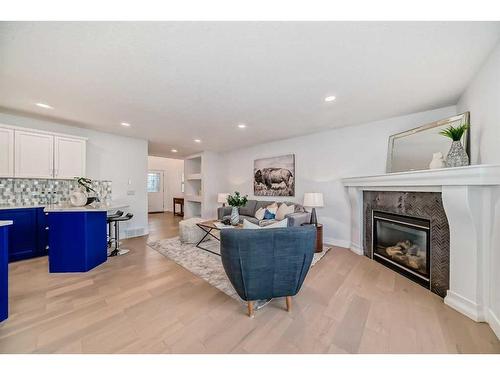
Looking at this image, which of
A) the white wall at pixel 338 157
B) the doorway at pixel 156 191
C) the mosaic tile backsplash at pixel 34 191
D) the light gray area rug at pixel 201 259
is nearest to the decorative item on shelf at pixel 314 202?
the white wall at pixel 338 157

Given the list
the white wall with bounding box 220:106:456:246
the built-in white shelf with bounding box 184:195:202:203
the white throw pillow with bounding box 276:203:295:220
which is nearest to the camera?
the white wall with bounding box 220:106:456:246

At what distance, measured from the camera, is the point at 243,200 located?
3.82 meters

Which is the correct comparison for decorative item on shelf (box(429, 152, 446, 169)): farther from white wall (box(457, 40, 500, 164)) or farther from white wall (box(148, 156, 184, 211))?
white wall (box(148, 156, 184, 211))

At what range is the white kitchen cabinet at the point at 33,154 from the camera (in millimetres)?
3037

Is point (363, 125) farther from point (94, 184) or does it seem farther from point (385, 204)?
point (94, 184)

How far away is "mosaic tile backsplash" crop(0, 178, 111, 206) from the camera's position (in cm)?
318

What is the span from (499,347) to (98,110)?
5.14 m

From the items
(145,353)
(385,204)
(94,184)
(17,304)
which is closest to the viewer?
(145,353)

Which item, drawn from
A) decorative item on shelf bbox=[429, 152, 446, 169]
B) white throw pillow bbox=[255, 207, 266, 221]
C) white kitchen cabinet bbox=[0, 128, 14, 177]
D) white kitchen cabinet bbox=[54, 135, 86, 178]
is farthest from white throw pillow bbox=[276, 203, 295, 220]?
white kitchen cabinet bbox=[0, 128, 14, 177]

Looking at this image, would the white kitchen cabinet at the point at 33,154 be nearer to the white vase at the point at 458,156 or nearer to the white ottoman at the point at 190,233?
the white ottoman at the point at 190,233

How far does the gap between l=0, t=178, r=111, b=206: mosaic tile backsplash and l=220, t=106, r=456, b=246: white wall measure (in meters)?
4.61

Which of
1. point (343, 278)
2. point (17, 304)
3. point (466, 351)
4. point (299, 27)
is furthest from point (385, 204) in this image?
point (17, 304)
